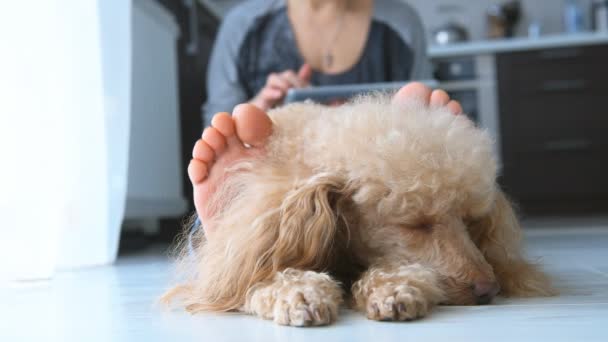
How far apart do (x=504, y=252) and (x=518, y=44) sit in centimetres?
371

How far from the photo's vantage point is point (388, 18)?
2785 millimetres

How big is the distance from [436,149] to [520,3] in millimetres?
4743

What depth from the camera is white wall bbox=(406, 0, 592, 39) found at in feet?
17.9

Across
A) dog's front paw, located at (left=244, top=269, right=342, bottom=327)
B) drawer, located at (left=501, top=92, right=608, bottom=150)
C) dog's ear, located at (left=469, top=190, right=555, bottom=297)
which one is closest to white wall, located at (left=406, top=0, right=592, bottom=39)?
drawer, located at (left=501, top=92, right=608, bottom=150)

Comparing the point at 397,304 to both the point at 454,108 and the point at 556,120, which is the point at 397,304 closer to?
the point at 454,108

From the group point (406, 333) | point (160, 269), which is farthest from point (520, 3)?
point (406, 333)

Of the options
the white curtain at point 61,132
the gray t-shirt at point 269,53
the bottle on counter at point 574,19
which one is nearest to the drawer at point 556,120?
the bottle on counter at point 574,19

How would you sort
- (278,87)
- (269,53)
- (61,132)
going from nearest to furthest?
(61,132) → (278,87) → (269,53)

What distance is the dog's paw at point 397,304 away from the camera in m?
1.03

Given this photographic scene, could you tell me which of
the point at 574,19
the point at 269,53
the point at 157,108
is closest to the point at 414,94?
the point at 269,53

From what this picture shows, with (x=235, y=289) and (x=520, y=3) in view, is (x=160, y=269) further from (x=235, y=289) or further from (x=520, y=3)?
(x=520, y=3)

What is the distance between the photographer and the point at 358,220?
121 cm

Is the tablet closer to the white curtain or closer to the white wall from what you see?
the white curtain

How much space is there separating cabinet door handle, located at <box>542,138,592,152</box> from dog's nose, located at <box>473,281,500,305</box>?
3878mm
